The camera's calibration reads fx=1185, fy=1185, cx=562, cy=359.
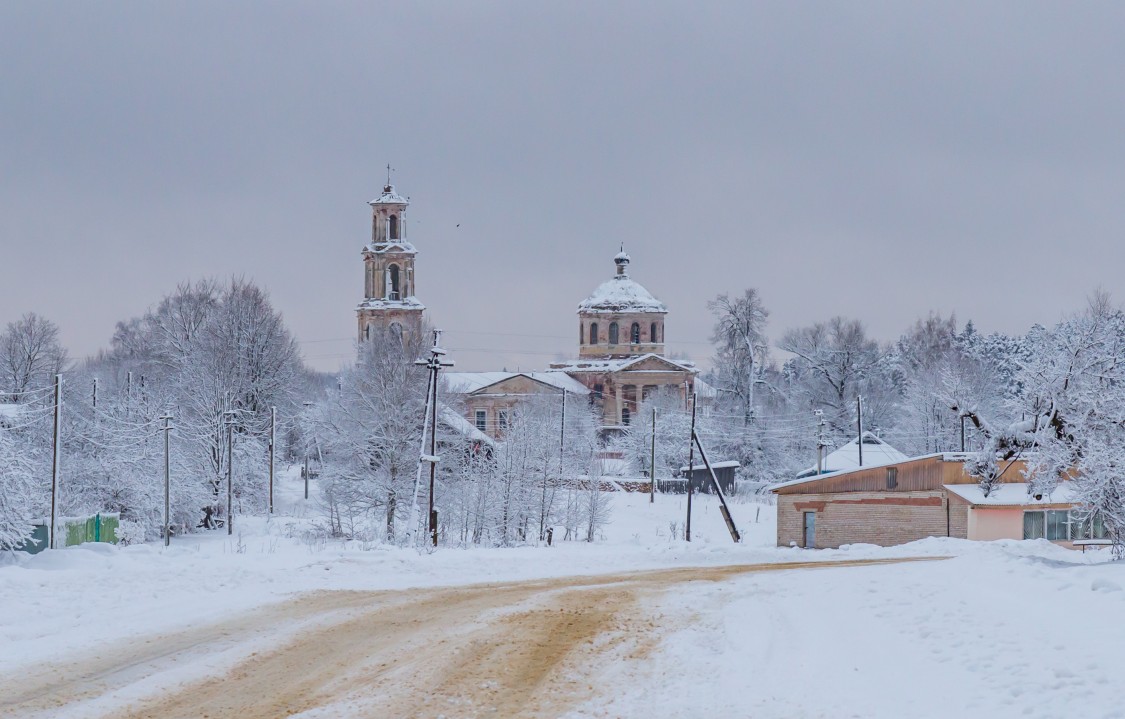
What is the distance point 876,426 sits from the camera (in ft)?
284

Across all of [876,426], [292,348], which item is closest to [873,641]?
[292,348]

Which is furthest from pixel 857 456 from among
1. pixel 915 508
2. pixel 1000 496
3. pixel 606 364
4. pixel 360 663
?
pixel 360 663

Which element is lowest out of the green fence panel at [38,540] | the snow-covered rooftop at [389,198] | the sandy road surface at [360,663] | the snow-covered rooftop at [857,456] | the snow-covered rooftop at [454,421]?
the green fence panel at [38,540]

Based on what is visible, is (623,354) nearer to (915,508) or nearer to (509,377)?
(509,377)

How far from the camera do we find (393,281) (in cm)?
9038

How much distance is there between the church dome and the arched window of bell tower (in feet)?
56.2

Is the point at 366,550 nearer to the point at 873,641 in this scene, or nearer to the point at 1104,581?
the point at 873,641

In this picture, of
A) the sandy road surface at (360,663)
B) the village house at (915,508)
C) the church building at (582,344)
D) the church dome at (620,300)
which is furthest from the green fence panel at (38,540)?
the church dome at (620,300)

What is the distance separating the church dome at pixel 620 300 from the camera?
98.5 metres

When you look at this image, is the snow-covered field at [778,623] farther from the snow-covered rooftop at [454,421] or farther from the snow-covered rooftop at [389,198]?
the snow-covered rooftop at [389,198]

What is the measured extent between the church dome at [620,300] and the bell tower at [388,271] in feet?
54.4

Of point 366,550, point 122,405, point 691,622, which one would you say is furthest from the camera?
point 122,405

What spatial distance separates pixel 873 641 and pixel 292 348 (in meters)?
52.3

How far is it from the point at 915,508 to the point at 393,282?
185ft
